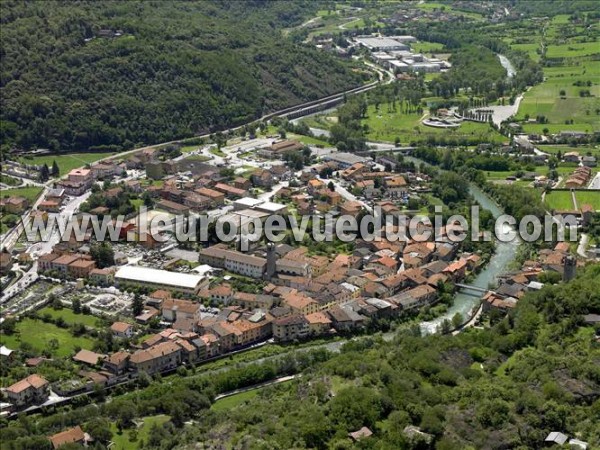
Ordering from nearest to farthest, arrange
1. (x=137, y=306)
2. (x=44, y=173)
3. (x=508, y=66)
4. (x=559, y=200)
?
(x=137, y=306), (x=559, y=200), (x=44, y=173), (x=508, y=66)

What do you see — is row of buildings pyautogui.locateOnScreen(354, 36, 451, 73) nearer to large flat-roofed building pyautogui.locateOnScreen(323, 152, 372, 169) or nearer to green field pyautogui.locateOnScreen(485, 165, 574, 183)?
large flat-roofed building pyautogui.locateOnScreen(323, 152, 372, 169)

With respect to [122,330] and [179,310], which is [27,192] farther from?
[122,330]

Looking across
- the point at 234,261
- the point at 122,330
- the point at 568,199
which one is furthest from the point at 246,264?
the point at 568,199

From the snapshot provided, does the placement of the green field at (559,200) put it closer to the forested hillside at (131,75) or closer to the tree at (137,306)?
the tree at (137,306)

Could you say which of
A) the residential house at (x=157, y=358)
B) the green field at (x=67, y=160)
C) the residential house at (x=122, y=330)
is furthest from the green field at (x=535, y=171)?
the residential house at (x=157, y=358)

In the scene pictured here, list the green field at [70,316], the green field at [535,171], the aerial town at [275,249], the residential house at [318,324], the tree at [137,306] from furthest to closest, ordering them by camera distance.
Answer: the green field at [535,171] < the tree at [137,306] < the green field at [70,316] < the residential house at [318,324] < the aerial town at [275,249]

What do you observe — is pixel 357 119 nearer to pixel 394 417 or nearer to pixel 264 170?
pixel 264 170
